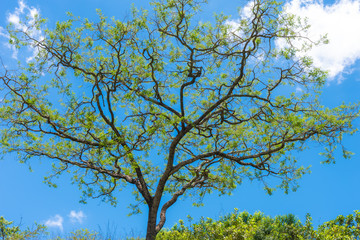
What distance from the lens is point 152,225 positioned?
1124 cm

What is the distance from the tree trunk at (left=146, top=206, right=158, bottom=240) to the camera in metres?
11.1

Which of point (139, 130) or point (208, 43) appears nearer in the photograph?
point (208, 43)

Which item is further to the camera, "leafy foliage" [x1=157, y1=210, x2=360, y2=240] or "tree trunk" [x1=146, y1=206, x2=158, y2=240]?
"tree trunk" [x1=146, y1=206, x2=158, y2=240]

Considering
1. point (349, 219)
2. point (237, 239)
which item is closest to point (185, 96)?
point (237, 239)

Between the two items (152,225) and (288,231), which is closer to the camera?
(288,231)

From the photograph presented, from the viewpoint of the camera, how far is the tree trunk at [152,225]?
1115cm

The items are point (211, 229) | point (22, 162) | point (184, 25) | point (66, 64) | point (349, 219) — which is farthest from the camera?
point (22, 162)

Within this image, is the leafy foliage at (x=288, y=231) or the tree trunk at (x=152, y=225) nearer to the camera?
the leafy foliage at (x=288, y=231)

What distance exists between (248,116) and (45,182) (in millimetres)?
8510

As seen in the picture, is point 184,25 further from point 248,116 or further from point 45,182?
point 45,182

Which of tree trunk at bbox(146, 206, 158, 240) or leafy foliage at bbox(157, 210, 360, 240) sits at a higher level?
tree trunk at bbox(146, 206, 158, 240)

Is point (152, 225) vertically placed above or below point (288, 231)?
above

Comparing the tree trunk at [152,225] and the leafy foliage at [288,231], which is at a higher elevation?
the tree trunk at [152,225]

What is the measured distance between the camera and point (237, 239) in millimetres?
8320
